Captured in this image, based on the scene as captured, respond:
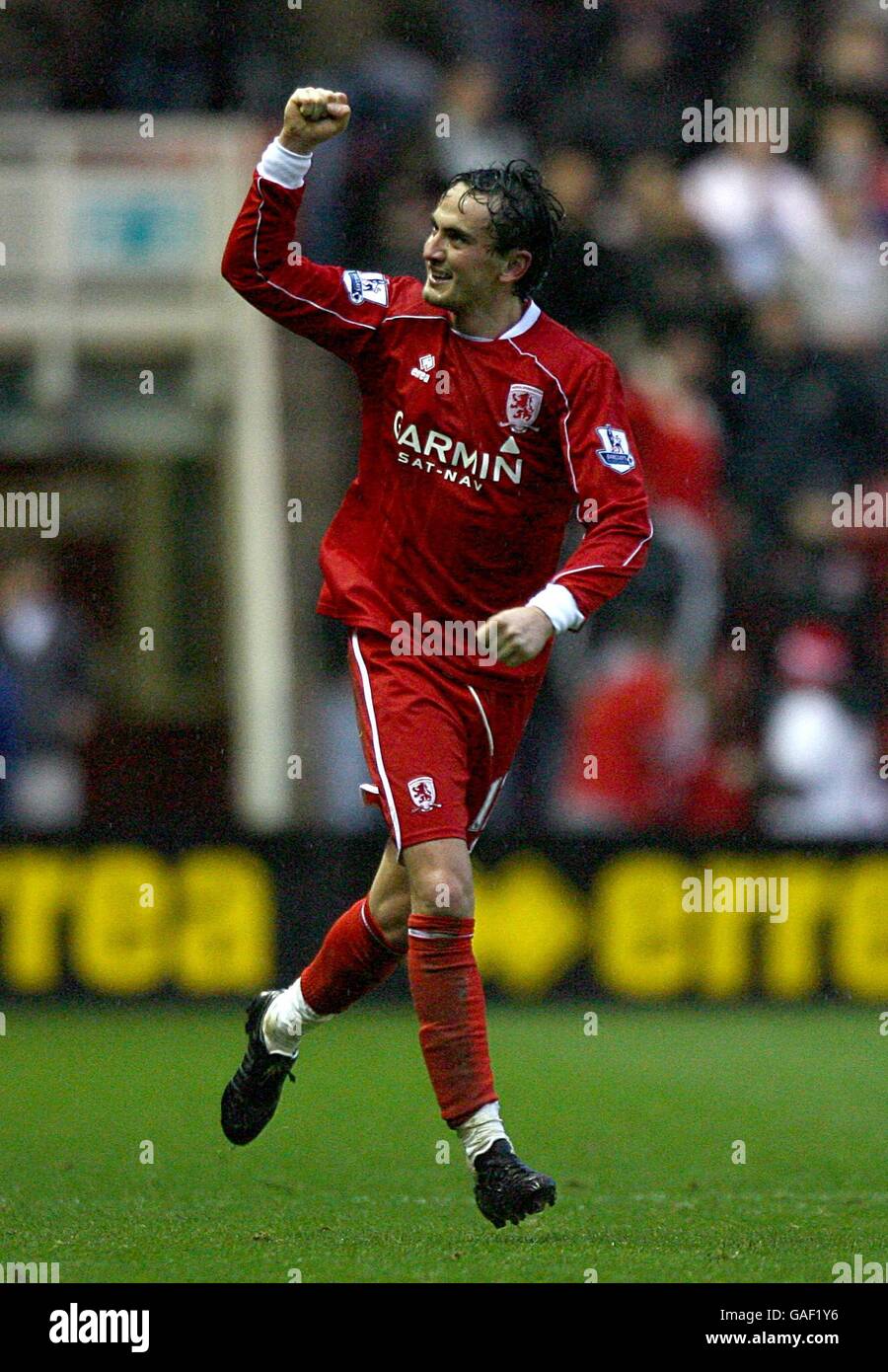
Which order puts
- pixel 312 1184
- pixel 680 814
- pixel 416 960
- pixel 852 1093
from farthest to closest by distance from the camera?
pixel 680 814 → pixel 852 1093 → pixel 312 1184 → pixel 416 960

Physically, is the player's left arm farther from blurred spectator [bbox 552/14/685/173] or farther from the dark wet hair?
blurred spectator [bbox 552/14/685/173]

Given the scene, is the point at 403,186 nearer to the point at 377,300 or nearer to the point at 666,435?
the point at 666,435

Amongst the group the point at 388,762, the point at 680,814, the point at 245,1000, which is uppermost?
the point at 388,762

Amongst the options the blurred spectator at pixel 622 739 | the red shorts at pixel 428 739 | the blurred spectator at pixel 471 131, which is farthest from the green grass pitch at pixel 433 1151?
the blurred spectator at pixel 471 131

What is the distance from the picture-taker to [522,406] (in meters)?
5.68

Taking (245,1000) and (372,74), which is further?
(372,74)

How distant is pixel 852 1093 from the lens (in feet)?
27.0

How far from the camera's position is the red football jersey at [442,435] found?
5.65 metres

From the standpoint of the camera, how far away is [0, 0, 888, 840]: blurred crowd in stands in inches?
452

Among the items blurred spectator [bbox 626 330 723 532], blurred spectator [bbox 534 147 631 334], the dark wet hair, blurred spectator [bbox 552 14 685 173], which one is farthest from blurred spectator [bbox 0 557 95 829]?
the dark wet hair

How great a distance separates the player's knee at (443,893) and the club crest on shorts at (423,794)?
0.15 m

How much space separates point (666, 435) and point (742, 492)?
54 centimetres

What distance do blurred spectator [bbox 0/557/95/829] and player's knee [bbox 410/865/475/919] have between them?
250 inches

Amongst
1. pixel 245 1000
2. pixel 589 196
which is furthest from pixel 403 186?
pixel 245 1000
